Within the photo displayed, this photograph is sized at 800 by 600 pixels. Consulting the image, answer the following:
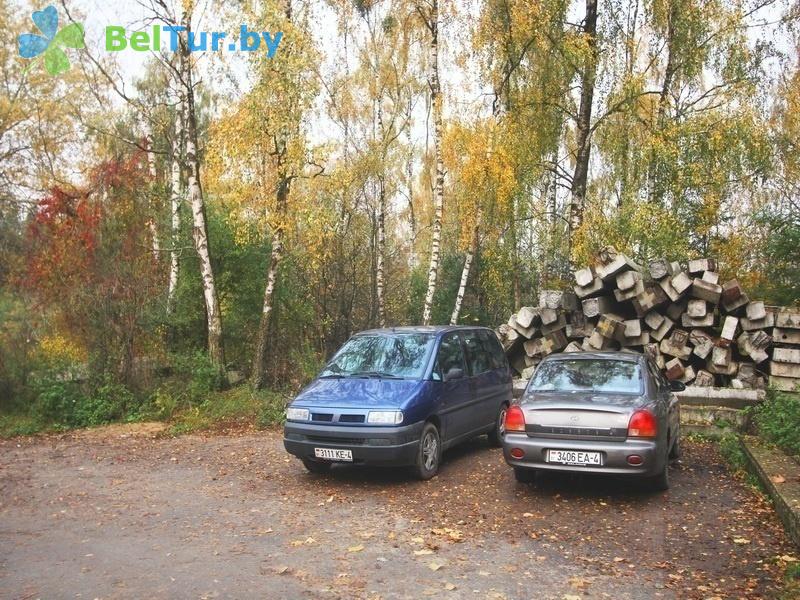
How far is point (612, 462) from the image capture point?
21.8 ft

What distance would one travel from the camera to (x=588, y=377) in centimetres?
771

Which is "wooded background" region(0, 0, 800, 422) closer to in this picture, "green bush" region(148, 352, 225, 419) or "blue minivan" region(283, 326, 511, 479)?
"green bush" region(148, 352, 225, 419)

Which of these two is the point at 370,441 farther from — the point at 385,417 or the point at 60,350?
the point at 60,350

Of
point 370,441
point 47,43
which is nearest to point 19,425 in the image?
point 370,441

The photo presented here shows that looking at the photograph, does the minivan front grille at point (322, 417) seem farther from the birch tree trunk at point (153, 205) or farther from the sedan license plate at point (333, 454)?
the birch tree trunk at point (153, 205)

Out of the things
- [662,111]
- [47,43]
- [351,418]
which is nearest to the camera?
[351,418]

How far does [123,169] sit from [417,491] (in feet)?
40.1

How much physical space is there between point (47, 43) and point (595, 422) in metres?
24.2

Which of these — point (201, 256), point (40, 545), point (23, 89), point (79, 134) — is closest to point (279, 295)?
point (201, 256)

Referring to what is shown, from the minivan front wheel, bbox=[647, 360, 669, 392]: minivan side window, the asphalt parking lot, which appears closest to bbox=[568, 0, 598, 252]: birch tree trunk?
bbox=[647, 360, 669, 392]: minivan side window

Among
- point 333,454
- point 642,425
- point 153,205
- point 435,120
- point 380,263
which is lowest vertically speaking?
point 333,454

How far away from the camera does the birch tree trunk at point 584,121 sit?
50.5 ft

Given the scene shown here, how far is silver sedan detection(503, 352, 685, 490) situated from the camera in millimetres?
6663

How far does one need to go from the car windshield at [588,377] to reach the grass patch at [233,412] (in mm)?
6196
